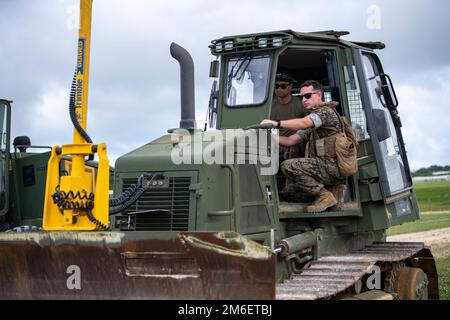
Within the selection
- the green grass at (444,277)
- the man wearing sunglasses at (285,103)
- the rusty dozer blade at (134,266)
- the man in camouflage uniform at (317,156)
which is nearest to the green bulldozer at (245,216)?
the rusty dozer blade at (134,266)

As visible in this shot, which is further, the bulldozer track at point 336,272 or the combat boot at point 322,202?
the combat boot at point 322,202

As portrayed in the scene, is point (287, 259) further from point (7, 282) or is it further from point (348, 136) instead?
point (7, 282)

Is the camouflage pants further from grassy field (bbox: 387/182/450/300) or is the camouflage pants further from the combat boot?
grassy field (bbox: 387/182/450/300)

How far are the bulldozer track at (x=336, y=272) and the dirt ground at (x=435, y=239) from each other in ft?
24.7

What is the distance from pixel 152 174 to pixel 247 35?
198 cm

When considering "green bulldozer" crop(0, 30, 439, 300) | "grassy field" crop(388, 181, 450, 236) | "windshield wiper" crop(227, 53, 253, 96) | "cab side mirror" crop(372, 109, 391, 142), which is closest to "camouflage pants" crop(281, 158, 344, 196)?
"green bulldozer" crop(0, 30, 439, 300)

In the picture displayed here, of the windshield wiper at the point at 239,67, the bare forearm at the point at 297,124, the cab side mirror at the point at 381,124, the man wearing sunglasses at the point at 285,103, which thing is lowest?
the bare forearm at the point at 297,124

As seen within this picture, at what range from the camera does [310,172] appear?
326 inches

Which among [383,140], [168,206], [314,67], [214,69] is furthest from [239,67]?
[168,206]

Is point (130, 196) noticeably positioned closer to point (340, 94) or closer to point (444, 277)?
point (340, 94)

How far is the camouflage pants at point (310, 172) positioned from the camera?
826 cm

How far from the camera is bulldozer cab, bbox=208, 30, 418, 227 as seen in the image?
8.49m

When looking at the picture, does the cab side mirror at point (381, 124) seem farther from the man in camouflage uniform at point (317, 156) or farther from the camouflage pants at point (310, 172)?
the camouflage pants at point (310, 172)

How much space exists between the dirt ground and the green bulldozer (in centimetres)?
735
